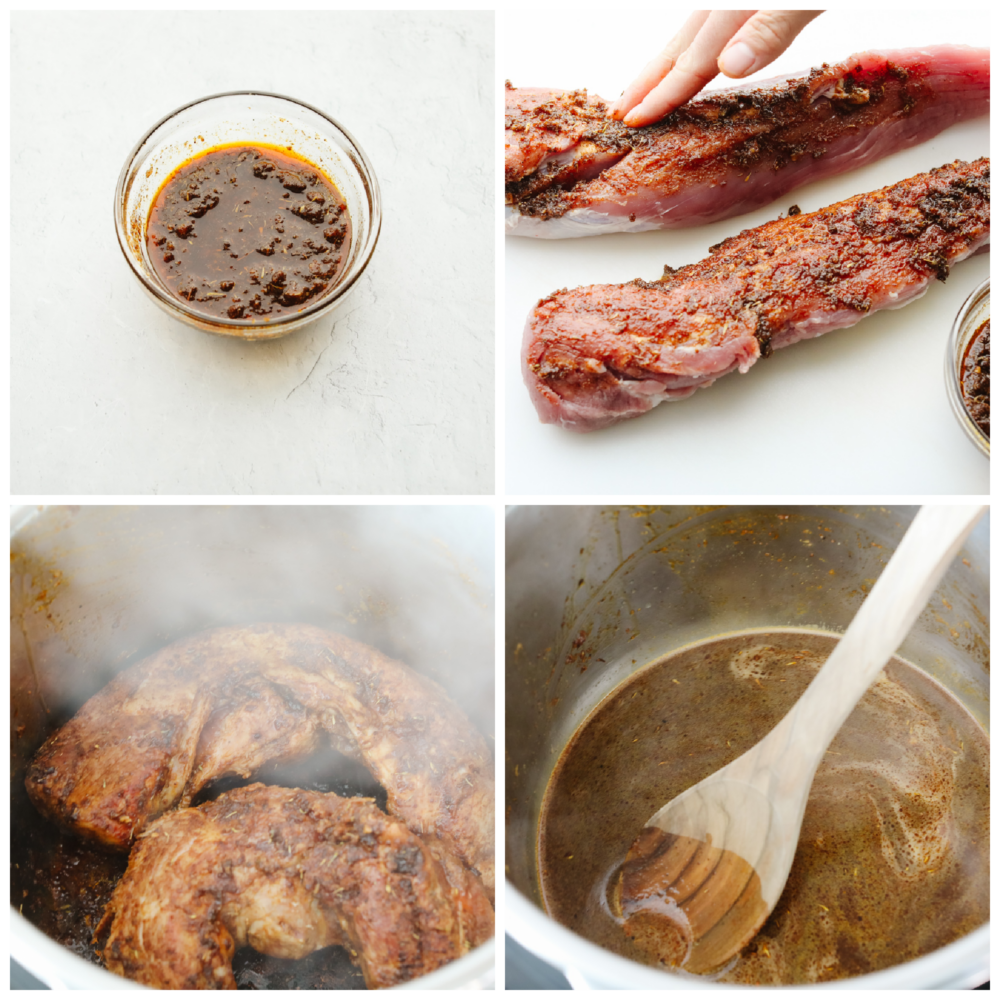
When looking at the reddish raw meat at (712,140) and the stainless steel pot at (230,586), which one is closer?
the stainless steel pot at (230,586)

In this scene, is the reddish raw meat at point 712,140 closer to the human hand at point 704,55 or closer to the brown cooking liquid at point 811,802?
the human hand at point 704,55

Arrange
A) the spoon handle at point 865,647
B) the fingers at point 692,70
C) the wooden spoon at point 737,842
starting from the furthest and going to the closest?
the fingers at point 692,70 < the wooden spoon at point 737,842 < the spoon handle at point 865,647

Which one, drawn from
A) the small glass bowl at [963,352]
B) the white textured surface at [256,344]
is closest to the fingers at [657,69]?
the white textured surface at [256,344]

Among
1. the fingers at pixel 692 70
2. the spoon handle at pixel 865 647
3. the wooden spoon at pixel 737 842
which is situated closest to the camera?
the spoon handle at pixel 865 647

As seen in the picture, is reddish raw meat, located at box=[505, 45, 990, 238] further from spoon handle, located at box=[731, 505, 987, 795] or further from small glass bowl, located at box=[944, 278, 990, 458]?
spoon handle, located at box=[731, 505, 987, 795]

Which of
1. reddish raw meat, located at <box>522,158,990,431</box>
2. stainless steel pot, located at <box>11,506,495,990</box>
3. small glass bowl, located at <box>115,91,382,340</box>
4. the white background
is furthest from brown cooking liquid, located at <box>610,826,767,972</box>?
small glass bowl, located at <box>115,91,382,340</box>

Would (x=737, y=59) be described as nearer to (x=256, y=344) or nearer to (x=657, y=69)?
(x=657, y=69)
